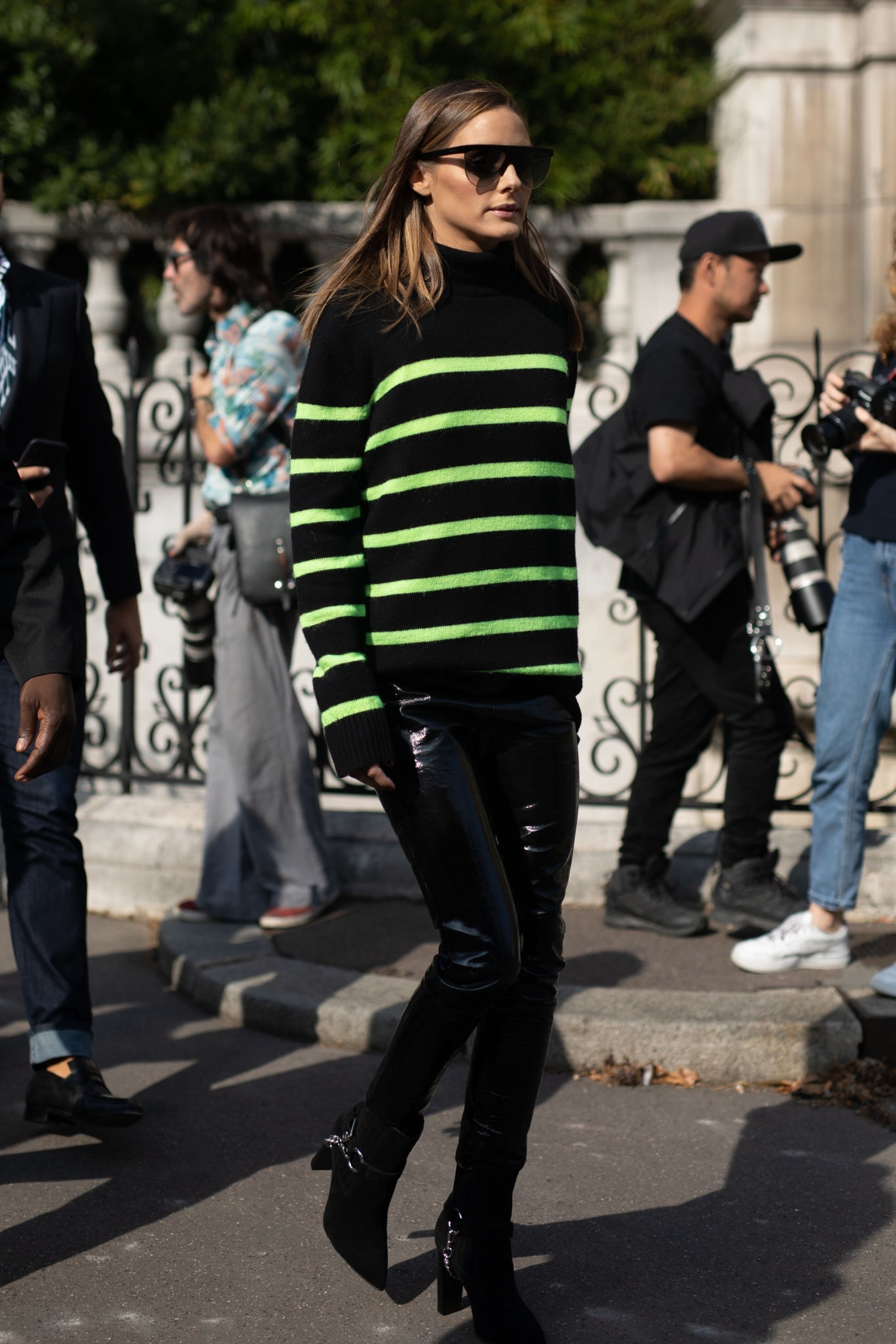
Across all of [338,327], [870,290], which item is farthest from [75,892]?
[870,290]

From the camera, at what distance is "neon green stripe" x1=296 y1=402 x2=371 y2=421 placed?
2.59 meters

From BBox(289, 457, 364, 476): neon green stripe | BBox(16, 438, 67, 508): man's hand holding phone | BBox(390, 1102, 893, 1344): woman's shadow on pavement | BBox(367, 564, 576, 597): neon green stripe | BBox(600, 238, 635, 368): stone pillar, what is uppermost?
BBox(600, 238, 635, 368): stone pillar

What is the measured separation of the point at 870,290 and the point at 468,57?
2.32 metres

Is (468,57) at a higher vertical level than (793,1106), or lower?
higher

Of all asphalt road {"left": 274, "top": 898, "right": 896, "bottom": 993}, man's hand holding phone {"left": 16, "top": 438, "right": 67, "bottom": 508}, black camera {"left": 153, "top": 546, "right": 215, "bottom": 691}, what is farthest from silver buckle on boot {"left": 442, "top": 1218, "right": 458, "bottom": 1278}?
black camera {"left": 153, "top": 546, "right": 215, "bottom": 691}

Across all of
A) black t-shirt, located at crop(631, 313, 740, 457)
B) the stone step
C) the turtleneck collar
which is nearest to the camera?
the turtleneck collar

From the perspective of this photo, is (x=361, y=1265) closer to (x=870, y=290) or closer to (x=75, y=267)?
(x=870, y=290)

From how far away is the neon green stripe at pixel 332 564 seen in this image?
→ 261cm

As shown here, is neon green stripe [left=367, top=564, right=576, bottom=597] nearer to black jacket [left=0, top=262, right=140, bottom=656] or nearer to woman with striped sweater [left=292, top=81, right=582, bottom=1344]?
woman with striped sweater [left=292, top=81, right=582, bottom=1344]

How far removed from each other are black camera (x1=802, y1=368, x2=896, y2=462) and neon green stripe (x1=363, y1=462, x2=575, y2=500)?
166cm

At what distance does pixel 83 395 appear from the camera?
3.71 m

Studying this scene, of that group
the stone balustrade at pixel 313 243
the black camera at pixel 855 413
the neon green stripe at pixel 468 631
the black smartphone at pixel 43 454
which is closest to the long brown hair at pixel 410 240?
the neon green stripe at pixel 468 631

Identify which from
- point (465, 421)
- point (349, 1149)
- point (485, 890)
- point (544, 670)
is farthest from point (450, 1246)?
point (465, 421)

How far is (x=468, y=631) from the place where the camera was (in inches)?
102
